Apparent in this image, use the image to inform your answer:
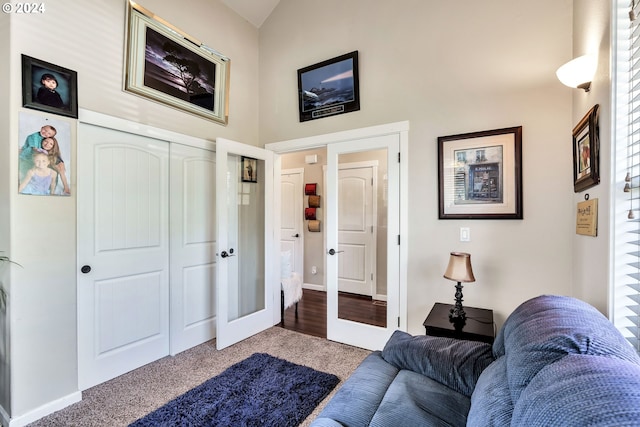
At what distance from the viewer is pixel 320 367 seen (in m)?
2.57

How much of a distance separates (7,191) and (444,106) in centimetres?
322

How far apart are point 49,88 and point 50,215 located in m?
0.85

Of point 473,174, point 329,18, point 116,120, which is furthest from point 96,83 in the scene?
point 473,174

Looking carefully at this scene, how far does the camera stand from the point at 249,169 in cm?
339

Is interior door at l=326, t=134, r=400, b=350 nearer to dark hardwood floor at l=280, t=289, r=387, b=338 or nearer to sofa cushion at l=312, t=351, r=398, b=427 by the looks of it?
dark hardwood floor at l=280, t=289, r=387, b=338

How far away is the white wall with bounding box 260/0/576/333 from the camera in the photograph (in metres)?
2.20

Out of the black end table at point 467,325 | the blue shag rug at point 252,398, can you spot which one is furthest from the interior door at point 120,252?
the black end table at point 467,325

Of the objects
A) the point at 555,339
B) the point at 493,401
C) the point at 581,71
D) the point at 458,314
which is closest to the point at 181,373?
the point at 458,314

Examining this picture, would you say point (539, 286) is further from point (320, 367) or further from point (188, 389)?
point (188, 389)

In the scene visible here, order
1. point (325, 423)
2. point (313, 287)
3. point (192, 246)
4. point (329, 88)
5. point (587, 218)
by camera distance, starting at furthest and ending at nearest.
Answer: point (313, 287) → point (329, 88) → point (192, 246) → point (587, 218) → point (325, 423)

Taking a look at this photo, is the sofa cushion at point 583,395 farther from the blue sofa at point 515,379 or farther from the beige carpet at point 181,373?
the beige carpet at point 181,373

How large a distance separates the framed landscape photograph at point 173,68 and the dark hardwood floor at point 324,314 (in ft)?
7.91

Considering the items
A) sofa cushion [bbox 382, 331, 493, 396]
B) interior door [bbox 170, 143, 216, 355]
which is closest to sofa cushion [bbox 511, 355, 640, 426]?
sofa cushion [bbox 382, 331, 493, 396]

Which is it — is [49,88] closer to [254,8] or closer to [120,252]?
[120,252]
